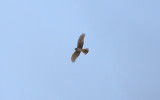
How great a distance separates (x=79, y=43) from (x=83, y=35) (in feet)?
1.67

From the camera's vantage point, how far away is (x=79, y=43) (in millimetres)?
15398

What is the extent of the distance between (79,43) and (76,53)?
804 millimetres

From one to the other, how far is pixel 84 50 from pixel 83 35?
857 millimetres

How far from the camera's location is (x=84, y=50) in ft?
50.5

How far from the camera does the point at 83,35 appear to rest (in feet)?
50.5

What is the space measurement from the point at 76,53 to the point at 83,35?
123 centimetres

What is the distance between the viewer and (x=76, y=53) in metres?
15.9

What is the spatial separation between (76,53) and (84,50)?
0.72m
